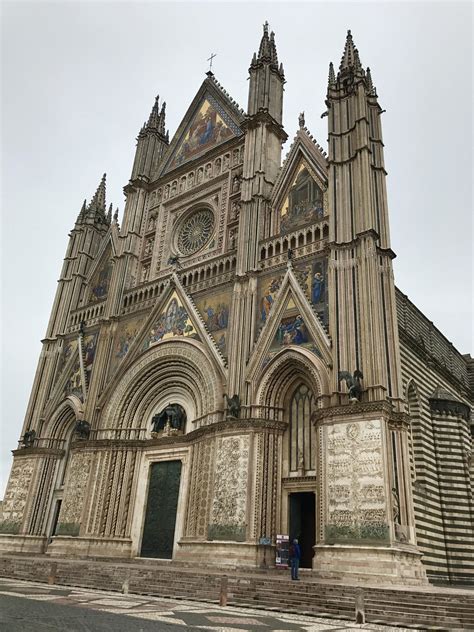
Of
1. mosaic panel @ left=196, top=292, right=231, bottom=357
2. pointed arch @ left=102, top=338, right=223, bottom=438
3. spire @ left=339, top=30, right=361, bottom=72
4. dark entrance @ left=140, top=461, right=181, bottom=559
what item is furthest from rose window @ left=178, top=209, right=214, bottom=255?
dark entrance @ left=140, top=461, right=181, bottom=559

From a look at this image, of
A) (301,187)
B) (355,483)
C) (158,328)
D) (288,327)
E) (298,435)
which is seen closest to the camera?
(355,483)

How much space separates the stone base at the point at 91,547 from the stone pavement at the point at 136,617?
35.7ft

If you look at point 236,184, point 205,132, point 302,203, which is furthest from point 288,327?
point 205,132

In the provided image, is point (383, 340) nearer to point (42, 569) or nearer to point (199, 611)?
point (199, 611)

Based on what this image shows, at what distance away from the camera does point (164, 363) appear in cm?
2456

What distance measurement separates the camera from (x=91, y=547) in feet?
73.6

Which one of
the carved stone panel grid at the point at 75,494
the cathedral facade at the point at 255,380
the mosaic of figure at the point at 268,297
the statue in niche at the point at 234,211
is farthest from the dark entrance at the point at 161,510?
the statue in niche at the point at 234,211

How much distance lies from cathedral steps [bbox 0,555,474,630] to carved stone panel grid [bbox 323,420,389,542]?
182 cm

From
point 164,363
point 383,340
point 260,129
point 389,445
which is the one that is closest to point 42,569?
point 164,363

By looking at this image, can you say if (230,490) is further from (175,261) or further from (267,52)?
(267,52)

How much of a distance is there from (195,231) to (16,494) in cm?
1594

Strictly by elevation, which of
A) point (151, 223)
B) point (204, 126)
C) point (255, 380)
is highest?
point (204, 126)

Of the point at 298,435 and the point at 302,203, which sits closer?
the point at 298,435

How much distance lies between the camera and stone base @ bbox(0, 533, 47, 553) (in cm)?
2486
